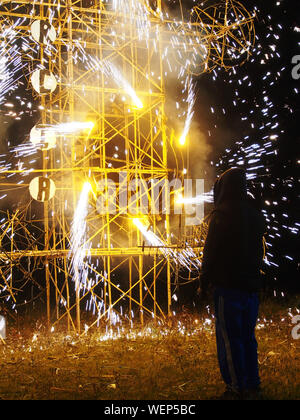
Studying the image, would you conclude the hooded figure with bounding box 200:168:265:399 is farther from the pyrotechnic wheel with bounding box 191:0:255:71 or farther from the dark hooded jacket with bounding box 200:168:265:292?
the pyrotechnic wheel with bounding box 191:0:255:71

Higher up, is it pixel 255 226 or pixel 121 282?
pixel 255 226

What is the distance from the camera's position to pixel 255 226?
425 cm

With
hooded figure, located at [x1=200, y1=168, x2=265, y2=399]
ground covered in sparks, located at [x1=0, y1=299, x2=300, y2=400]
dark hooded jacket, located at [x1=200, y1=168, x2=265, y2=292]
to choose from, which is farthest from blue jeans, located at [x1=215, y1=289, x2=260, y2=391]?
ground covered in sparks, located at [x1=0, y1=299, x2=300, y2=400]

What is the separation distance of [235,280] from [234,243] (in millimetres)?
313

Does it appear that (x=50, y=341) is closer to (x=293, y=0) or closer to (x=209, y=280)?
(x=209, y=280)

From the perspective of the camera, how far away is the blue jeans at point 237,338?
4.02 meters

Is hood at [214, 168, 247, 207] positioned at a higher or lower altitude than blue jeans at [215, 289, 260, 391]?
higher

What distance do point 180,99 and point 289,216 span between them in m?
4.60

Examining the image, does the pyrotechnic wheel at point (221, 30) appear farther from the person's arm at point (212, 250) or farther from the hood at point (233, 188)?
the person's arm at point (212, 250)

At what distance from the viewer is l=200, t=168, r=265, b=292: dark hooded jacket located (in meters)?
4.11

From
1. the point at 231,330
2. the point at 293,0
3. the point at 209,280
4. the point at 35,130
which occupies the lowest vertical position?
the point at 231,330

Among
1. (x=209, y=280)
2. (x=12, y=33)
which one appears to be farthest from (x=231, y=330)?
(x=12, y=33)

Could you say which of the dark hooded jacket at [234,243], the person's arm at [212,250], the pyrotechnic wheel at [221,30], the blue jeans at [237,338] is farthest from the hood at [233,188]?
the pyrotechnic wheel at [221,30]

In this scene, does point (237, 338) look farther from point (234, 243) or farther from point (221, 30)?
point (221, 30)
